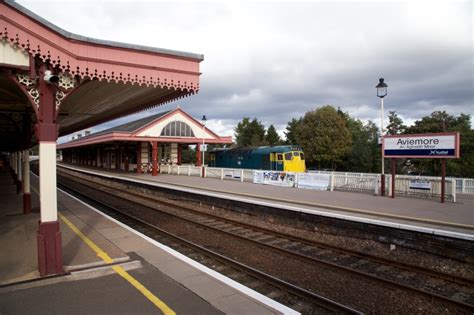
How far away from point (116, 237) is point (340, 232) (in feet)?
21.1

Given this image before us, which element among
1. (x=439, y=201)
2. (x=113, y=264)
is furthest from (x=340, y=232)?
(x=113, y=264)

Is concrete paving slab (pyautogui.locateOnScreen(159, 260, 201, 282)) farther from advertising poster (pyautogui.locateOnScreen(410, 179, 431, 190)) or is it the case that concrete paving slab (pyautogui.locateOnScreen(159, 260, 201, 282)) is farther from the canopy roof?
the canopy roof

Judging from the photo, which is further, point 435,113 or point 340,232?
point 435,113

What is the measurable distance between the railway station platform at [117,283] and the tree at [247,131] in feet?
221

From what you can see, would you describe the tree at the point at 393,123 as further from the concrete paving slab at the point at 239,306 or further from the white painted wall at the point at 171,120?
the concrete paving slab at the point at 239,306

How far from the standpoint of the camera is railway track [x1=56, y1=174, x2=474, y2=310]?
19.6 ft

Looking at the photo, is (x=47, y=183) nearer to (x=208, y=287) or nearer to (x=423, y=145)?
(x=208, y=287)

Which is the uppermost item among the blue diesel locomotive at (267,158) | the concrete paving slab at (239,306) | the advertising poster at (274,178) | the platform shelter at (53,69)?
the platform shelter at (53,69)

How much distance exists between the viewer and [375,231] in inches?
361

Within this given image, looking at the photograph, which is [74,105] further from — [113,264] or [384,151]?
[384,151]

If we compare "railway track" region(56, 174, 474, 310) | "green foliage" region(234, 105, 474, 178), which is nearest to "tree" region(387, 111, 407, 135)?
"green foliage" region(234, 105, 474, 178)

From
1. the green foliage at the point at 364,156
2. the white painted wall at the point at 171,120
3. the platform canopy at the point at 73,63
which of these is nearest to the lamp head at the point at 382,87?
the platform canopy at the point at 73,63

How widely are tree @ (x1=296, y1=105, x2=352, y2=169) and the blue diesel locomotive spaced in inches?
696

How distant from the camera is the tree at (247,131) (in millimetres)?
75688
